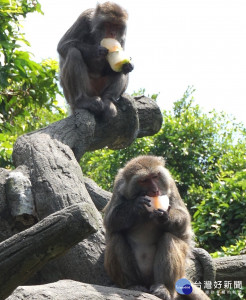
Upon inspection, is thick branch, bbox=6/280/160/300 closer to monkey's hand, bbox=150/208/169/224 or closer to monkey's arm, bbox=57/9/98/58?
monkey's hand, bbox=150/208/169/224

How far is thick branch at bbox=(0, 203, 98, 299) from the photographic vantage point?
143 inches

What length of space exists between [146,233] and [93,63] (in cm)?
308

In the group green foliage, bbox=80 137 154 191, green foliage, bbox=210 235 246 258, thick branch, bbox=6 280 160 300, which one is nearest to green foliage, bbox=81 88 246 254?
green foliage, bbox=80 137 154 191

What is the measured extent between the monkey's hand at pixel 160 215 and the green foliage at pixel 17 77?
3.23 metres

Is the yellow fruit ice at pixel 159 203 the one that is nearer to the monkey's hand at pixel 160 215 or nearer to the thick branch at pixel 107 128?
the monkey's hand at pixel 160 215

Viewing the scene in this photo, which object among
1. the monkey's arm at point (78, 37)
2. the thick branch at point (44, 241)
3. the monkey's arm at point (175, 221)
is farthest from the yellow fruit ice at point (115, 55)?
the thick branch at point (44, 241)

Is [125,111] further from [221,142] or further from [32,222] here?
[221,142]

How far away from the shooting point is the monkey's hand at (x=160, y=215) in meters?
5.78

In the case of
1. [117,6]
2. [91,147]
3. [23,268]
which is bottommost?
[23,268]

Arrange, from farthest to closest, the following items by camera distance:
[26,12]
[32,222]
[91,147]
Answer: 1. [26,12]
2. [91,147]
3. [32,222]

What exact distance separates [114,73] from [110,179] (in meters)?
6.89

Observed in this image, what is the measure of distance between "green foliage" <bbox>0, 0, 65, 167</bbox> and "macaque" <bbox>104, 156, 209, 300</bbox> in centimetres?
286

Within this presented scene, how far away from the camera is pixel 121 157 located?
15289 mm

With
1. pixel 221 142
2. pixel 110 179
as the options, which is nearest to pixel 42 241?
pixel 110 179
